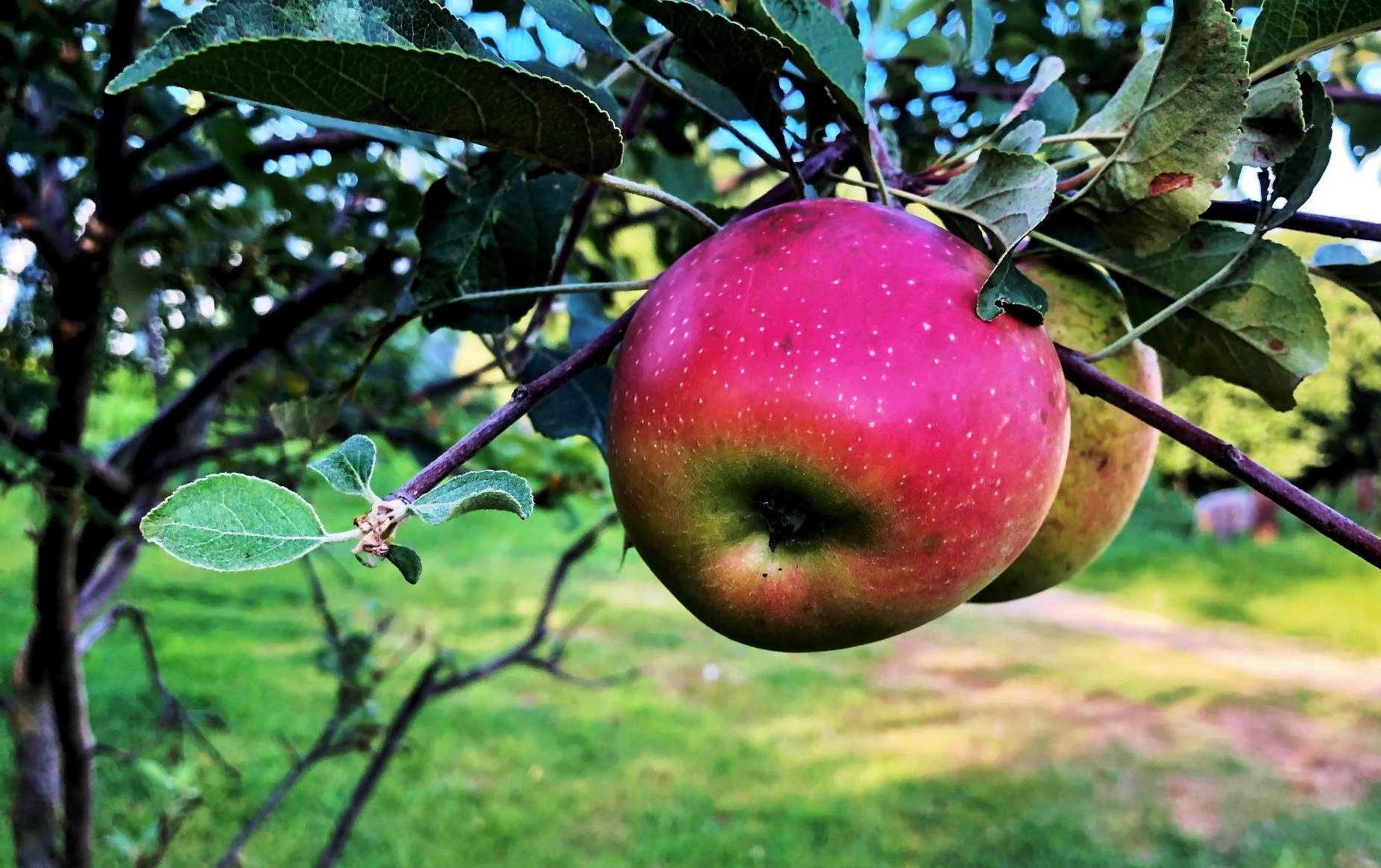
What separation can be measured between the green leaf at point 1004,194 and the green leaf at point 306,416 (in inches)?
17.7

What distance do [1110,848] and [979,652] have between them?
2538 millimetres

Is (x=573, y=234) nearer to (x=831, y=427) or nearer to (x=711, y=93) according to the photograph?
(x=711, y=93)

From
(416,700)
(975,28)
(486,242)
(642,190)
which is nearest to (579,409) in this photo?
(486,242)

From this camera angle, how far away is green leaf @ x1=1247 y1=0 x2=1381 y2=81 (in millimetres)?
497

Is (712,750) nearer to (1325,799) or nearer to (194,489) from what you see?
(1325,799)

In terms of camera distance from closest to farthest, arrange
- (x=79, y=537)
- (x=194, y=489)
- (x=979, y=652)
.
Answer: (x=194, y=489) → (x=79, y=537) → (x=979, y=652)

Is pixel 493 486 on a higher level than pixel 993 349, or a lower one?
lower

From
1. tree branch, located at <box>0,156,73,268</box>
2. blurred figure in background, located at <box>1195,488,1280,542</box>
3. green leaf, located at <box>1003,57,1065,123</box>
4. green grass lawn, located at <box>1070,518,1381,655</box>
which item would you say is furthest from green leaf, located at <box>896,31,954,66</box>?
blurred figure in background, located at <box>1195,488,1280,542</box>

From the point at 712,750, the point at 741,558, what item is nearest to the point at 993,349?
the point at 741,558

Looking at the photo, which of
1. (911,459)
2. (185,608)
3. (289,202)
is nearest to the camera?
(911,459)

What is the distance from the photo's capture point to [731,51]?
52cm

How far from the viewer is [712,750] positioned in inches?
173

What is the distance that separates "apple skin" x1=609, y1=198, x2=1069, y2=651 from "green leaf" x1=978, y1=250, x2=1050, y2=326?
13mm

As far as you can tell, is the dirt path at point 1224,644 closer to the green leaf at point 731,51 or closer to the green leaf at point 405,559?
the green leaf at point 731,51
